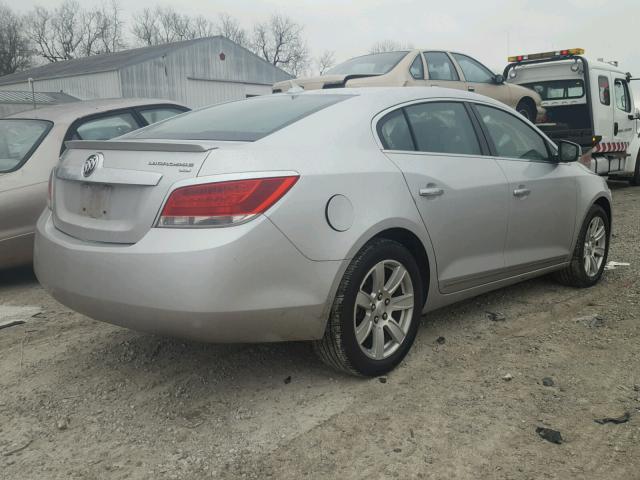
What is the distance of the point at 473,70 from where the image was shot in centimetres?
970

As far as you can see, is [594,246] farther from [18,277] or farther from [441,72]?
[18,277]

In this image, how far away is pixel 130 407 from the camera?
3129 millimetres

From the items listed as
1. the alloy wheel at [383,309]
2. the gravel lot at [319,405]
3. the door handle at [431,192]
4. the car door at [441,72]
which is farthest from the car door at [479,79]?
the alloy wheel at [383,309]

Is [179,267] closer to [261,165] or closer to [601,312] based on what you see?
[261,165]

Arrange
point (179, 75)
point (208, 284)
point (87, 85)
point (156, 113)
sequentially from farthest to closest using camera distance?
point (87, 85), point (179, 75), point (156, 113), point (208, 284)

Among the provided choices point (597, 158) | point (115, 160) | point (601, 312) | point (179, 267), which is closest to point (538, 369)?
point (601, 312)

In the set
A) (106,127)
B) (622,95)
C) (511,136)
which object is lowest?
(511,136)

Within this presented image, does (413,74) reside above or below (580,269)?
above

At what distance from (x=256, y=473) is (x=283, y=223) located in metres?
1.03

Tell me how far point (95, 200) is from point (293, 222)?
3.22ft

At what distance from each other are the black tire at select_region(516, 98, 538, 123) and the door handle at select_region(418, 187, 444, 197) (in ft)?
24.7

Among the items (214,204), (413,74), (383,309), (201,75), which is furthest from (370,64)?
(201,75)

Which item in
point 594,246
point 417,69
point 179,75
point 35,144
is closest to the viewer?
point 594,246

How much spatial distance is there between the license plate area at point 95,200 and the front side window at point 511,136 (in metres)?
2.51
